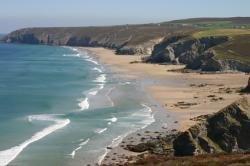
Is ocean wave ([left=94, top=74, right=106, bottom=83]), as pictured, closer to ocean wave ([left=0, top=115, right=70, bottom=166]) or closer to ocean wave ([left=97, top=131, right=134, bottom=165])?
ocean wave ([left=0, top=115, right=70, bottom=166])

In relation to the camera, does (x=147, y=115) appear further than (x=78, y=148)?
Yes

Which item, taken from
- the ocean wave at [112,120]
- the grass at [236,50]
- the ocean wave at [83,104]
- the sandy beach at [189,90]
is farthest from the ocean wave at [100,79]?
the ocean wave at [112,120]

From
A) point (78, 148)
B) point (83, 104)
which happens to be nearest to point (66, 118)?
point (83, 104)

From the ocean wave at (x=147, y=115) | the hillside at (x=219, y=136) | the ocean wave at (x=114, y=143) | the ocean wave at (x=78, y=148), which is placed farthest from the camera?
the ocean wave at (x=147, y=115)

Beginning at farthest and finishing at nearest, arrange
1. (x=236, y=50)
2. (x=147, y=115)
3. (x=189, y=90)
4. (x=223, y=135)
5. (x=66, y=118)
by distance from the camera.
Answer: (x=236, y=50), (x=189, y=90), (x=147, y=115), (x=66, y=118), (x=223, y=135)

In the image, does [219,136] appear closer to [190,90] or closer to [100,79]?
[190,90]

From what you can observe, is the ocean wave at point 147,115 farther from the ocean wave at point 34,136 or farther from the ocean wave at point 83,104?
the ocean wave at point 34,136

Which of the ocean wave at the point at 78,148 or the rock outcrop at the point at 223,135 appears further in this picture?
the ocean wave at the point at 78,148
